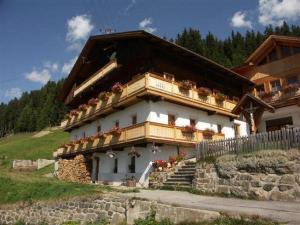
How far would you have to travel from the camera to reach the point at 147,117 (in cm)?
2103

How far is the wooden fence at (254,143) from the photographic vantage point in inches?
496

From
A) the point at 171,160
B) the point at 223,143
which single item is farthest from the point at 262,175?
the point at 171,160

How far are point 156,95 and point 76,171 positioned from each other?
35.4 feet

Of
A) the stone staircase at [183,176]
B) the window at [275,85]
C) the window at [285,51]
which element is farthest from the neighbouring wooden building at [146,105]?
the window at [285,51]

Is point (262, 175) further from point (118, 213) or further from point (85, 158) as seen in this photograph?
point (85, 158)

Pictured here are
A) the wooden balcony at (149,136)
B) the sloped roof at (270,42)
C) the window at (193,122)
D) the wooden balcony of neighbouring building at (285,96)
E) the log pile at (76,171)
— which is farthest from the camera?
the log pile at (76,171)

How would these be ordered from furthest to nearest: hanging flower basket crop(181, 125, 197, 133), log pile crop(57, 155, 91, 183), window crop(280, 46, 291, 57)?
window crop(280, 46, 291, 57) < log pile crop(57, 155, 91, 183) < hanging flower basket crop(181, 125, 197, 133)

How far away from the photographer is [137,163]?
21516 mm

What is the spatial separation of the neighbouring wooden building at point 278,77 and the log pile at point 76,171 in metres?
16.0

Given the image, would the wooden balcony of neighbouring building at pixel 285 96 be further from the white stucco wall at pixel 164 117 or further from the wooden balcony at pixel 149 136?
the wooden balcony at pixel 149 136

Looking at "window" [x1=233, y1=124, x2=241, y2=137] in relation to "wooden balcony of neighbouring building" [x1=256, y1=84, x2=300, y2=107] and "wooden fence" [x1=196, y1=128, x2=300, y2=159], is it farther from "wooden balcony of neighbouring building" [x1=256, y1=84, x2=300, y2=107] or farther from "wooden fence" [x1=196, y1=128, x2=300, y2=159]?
"wooden fence" [x1=196, y1=128, x2=300, y2=159]

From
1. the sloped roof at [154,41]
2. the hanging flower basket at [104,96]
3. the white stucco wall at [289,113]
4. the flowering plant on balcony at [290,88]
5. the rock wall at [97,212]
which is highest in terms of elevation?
the sloped roof at [154,41]

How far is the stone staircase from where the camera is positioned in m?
17.2

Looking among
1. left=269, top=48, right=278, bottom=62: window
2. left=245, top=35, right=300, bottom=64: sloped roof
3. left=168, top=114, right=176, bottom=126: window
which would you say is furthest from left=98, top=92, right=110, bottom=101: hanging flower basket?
left=269, top=48, right=278, bottom=62: window
